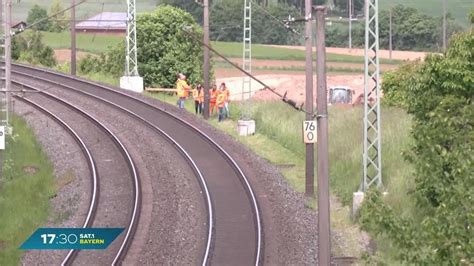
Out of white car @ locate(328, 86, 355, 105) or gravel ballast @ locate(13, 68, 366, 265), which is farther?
white car @ locate(328, 86, 355, 105)

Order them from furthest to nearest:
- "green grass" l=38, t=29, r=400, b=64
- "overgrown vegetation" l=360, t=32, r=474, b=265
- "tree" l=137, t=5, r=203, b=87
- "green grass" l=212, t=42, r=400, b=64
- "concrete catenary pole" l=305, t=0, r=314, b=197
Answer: "green grass" l=38, t=29, r=400, b=64, "green grass" l=212, t=42, r=400, b=64, "tree" l=137, t=5, r=203, b=87, "concrete catenary pole" l=305, t=0, r=314, b=197, "overgrown vegetation" l=360, t=32, r=474, b=265

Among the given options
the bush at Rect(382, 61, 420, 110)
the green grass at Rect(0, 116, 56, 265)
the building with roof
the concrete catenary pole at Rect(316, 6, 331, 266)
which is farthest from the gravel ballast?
the building with roof

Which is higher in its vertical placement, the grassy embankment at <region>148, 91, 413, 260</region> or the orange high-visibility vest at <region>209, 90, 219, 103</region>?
the orange high-visibility vest at <region>209, 90, 219, 103</region>

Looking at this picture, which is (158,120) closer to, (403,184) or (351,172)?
(351,172)

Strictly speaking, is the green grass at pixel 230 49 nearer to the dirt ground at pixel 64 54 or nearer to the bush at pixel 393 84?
the dirt ground at pixel 64 54

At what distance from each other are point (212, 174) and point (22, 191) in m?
5.39

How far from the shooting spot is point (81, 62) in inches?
2586

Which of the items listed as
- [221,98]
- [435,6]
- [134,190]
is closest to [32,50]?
[221,98]

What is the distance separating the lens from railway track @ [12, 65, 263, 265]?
2047cm

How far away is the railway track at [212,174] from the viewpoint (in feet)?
67.2

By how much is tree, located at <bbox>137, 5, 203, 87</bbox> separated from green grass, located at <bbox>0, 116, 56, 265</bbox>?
21100mm

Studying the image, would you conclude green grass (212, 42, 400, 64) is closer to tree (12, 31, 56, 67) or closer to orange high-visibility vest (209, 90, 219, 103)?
tree (12, 31, 56, 67)

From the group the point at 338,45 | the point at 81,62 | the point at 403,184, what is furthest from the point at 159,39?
the point at 338,45

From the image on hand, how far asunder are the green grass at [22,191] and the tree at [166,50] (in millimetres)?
21100
